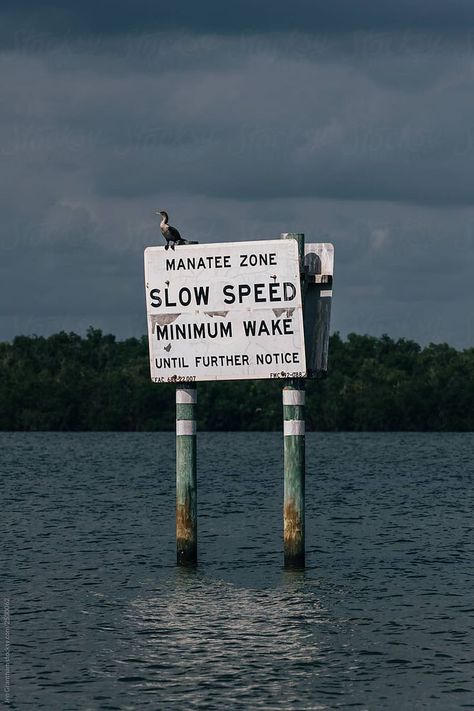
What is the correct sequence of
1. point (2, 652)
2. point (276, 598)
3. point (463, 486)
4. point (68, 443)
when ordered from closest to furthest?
point (2, 652)
point (276, 598)
point (463, 486)
point (68, 443)

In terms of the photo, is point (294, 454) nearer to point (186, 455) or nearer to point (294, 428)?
point (294, 428)

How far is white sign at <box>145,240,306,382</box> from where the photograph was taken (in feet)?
88.3

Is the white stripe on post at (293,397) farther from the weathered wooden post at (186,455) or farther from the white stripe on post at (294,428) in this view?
the weathered wooden post at (186,455)

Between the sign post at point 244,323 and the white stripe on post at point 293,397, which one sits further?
the white stripe on post at point 293,397

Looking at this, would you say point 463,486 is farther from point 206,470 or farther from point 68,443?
point 68,443

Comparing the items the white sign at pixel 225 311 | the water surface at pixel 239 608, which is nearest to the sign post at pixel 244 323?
the white sign at pixel 225 311

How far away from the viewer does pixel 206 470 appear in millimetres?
90188

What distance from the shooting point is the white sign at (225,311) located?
2692 centimetres

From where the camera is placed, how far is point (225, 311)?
27.4 meters

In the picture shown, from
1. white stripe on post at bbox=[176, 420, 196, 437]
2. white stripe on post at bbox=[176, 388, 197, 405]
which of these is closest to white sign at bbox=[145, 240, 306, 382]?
white stripe on post at bbox=[176, 388, 197, 405]

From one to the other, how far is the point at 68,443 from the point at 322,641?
458 ft

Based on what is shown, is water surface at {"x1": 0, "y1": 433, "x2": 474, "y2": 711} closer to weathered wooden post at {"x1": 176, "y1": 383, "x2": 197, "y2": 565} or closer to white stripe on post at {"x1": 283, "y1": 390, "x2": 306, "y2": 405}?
weathered wooden post at {"x1": 176, "y1": 383, "x2": 197, "y2": 565}

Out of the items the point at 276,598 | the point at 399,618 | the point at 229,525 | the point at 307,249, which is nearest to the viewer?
the point at 399,618

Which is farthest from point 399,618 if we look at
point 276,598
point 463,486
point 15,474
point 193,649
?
point 15,474
